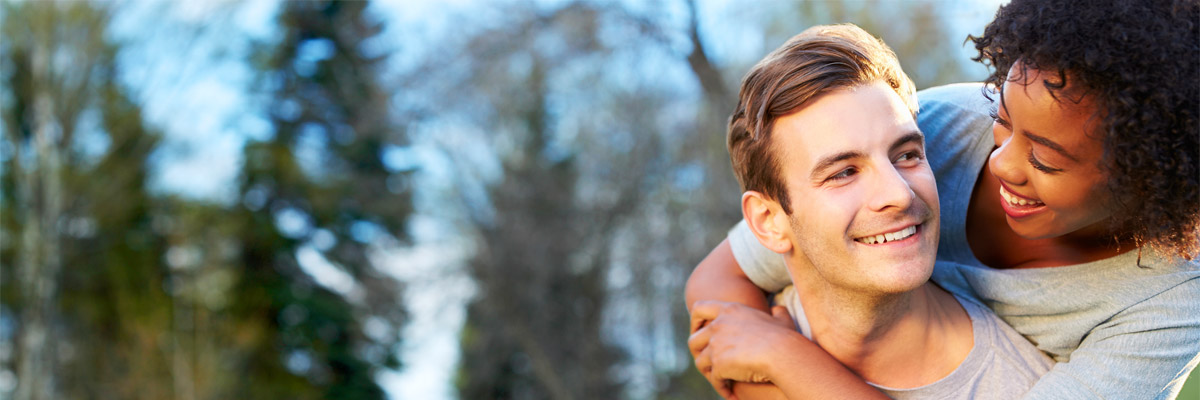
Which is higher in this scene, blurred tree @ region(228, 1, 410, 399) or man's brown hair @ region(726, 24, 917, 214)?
blurred tree @ region(228, 1, 410, 399)

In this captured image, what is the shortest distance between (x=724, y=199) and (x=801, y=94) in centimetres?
698

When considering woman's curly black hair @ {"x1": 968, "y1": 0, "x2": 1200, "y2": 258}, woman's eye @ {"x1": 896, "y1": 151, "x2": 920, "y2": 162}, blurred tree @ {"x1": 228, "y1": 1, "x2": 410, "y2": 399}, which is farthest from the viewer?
blurred tree @ {"x1": 228, "y1": 1, "x2": 410, "y2": 399}

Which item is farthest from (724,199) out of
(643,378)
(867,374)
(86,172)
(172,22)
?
(86,172)

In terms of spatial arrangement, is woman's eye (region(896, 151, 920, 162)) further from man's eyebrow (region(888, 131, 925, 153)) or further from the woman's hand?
the woman's hand

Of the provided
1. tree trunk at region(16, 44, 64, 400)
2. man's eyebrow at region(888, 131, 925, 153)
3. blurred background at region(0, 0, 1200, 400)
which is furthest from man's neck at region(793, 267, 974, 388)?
tree trunk at region(16, 44, 64, 400)

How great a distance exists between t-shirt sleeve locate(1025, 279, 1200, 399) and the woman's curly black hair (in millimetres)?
201

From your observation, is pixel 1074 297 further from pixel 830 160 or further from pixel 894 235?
pixel 830 160

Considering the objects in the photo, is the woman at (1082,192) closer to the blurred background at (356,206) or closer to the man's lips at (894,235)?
the man's lips at (894,235)

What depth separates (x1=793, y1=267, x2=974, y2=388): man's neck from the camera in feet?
7.27

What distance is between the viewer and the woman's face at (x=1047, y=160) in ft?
6.03

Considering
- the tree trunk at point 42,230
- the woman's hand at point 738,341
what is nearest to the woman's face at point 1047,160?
the woman's hand at point 738,341

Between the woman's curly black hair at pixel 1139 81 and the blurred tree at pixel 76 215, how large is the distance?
1566 centimetres

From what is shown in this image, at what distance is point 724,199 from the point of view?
9.02 meters

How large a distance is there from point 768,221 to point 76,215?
54.2 ft
